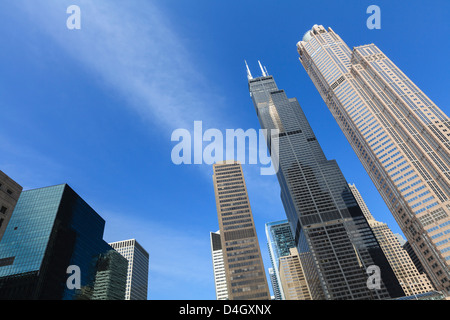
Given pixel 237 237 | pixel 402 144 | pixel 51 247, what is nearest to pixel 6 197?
pixel 51 247

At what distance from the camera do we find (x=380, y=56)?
183m

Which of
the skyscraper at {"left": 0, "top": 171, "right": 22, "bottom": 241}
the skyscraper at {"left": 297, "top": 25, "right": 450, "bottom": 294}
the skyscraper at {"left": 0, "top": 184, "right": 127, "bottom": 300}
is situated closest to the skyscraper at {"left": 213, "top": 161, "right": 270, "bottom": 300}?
the skyscraper at {"left": 0, "top": 184, "right": 127, "bottom": 300}

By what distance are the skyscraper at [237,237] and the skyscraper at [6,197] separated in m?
95.3

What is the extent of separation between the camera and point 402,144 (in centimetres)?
14800

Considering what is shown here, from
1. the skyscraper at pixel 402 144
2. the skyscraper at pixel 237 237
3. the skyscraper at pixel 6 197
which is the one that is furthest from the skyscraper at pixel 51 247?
the skyscraper at pixel 402 144

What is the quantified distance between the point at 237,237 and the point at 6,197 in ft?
342

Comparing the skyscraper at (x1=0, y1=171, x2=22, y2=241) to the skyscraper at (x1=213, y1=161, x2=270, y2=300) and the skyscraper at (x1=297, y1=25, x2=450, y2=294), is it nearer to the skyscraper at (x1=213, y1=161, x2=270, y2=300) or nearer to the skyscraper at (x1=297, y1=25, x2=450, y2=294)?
the skyscraper at (x1=213, y1=161, x2=270, y2=300)

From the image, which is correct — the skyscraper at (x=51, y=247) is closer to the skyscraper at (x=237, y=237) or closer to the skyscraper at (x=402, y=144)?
the skyscraper at (x=237, y=237)

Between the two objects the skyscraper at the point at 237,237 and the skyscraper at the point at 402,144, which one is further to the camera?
the skyscraper at the point at 237,237

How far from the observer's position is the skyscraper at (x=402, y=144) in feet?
407

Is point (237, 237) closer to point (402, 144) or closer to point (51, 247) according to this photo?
point (51, 247)

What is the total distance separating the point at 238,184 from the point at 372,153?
3220 inches
